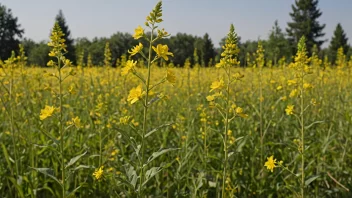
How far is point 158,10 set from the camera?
180 cm

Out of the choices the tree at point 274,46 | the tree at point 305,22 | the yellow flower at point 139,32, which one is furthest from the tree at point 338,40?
the yellow flower at point 139,32

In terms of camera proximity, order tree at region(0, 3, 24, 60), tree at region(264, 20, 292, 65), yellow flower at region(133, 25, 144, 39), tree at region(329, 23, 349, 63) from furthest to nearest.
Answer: tree at region(329, 23, 349, 63), tree at region(0, 3, 24, 60), tree at region(264, 20, 292, 65), yellow flower at region(133, 25, 144, 39)

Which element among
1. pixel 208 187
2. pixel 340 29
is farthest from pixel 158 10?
pixel 340 29

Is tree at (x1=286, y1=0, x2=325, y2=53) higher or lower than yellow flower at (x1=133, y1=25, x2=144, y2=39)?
higher

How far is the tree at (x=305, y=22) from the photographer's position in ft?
143

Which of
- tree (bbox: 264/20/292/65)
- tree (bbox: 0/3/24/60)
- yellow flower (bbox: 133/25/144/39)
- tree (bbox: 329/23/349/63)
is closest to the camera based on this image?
yellow flower (bbox: 133/25/144/39)

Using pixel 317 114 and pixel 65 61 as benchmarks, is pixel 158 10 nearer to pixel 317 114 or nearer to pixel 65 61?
pixel 65 61

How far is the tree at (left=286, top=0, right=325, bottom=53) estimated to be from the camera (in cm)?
4368

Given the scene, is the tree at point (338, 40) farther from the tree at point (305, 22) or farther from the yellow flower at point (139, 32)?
the yellow flower at point (139, 32)

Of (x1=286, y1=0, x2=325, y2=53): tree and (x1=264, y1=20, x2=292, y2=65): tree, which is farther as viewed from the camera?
(x1=286, y1=0, x2=325, y2=53): tree

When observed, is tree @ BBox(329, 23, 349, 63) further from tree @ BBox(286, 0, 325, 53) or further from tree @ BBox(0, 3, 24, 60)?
tree @ BBox(0, 3, 24, 60)

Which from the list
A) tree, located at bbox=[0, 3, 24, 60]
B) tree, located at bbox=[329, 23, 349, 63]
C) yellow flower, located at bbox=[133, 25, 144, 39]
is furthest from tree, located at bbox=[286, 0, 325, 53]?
yellow flower, located at bbox=[133, 25, 144, 39]

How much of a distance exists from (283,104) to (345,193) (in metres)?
2.16

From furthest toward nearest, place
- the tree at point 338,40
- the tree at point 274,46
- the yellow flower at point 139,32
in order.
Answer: the tree at point 338,40, the tree at point 274,46, the yellow flower at point 139,32
